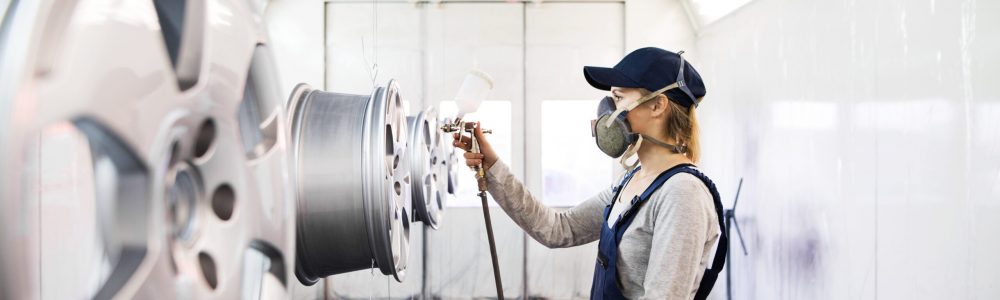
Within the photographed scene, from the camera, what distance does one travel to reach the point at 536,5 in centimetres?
616

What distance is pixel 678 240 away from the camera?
1.68 meters

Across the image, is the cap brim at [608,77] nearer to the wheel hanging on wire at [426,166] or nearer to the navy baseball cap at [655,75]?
the navy baseball cap at [655,75]

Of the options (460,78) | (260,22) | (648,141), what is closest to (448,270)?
(460,78)

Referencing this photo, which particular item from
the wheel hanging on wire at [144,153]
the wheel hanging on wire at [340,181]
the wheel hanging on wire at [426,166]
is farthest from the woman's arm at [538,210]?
the wheel hanging on wire at [144,153]

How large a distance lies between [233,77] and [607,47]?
564 centimetres

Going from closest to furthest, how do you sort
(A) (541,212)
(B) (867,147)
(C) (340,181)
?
(C) (340,181)
(A) (541,212)
(B) (867,147)

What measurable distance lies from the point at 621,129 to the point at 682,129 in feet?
0.56

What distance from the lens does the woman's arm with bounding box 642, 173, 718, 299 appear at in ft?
5.53

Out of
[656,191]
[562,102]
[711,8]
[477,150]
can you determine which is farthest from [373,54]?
[562,102]

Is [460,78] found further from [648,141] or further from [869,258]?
[648,141]

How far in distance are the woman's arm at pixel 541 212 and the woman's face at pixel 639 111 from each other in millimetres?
380

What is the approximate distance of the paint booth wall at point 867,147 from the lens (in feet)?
8.60

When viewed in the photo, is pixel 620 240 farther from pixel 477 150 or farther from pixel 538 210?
pixel 477 150

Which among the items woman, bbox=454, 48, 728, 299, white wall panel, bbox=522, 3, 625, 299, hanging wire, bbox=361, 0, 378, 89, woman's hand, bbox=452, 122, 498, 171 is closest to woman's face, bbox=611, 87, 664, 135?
woman, bbox=454, 48, 728, 299
